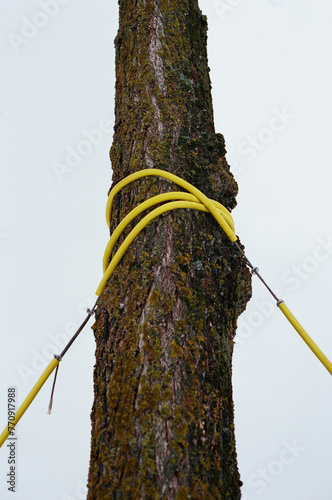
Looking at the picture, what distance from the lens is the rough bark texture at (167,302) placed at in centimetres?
88

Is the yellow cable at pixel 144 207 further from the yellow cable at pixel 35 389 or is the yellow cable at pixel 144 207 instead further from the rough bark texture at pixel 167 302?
the yellow cable at pixel 35 389

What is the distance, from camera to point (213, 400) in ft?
3.18

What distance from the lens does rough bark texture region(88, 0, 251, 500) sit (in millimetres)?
876

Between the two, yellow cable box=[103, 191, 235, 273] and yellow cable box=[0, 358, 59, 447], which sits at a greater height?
yellow cable box=[103, 191, 235, 273]

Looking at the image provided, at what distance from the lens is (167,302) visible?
102 centimetres

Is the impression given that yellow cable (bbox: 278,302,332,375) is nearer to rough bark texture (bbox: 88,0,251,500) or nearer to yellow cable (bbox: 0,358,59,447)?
rough bark texture (bbox: 88,0,251,500)

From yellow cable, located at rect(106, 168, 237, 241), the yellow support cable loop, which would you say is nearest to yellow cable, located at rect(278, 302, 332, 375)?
the yellow support cable loop

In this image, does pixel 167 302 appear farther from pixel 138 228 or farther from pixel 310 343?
pixel 310 343

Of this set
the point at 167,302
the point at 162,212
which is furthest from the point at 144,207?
the point at 167,302

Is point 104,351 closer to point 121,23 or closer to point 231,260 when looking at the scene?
point 231,260

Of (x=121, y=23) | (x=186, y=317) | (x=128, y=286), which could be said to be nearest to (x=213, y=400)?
(x=186, y=317)

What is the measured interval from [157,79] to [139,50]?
0.48 feet

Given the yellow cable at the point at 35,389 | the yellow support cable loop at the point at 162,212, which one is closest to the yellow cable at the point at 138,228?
the yellow support cable loop at the point at 162,212

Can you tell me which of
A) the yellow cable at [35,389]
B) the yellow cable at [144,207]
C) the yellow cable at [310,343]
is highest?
the yellow cable at [144,207]
